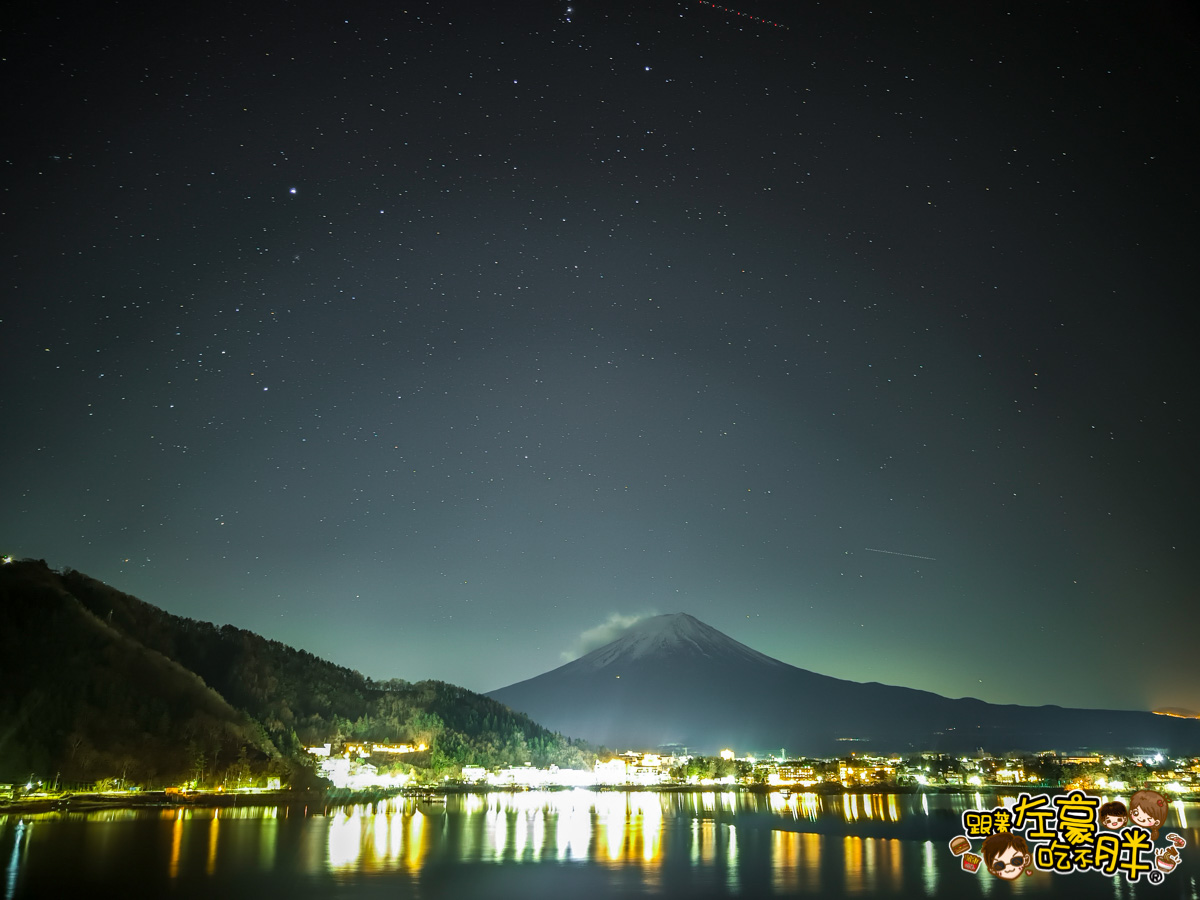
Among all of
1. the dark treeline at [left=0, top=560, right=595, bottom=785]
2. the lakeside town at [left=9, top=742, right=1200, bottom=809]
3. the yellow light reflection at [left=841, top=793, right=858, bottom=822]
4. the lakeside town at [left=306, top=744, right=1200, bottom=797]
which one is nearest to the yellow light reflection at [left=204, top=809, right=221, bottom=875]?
the lakeside town at [left=9, top=742, right=1200, bottom=809]

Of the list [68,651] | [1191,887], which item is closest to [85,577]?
[68,651]

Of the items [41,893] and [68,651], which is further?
[68,651]

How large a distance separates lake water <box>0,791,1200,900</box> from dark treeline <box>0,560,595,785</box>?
35.3 feet

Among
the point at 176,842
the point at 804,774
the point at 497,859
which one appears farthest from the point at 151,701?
the point at 804,774

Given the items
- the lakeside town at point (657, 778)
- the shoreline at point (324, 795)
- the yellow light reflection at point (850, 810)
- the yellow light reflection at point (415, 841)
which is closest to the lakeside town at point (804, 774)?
the lakeside town at point (657, 778)

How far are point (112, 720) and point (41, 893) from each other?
45978 mm

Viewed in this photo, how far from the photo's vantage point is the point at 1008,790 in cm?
9412

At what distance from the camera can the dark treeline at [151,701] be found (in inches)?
2267

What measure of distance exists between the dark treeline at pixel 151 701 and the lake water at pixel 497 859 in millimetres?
10760

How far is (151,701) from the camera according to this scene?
65.3 meters

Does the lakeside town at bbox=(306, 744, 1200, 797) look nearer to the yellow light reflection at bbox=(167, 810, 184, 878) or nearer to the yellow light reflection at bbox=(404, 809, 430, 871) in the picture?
the yellow light reflection at bbox=(404, 809, 430, 871)

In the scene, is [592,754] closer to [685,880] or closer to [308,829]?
[308,829]

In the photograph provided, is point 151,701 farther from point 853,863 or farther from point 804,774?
point 804,774

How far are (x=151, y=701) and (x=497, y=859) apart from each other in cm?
4607
